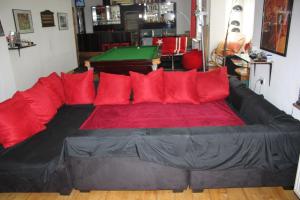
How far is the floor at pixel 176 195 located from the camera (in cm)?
227

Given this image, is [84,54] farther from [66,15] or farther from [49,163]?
[49,163]

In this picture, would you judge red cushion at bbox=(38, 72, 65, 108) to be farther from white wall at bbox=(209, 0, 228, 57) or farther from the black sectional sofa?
white wall at bbox=(209, 0, 228, 57)

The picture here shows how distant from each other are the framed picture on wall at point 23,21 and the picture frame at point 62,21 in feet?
5.12

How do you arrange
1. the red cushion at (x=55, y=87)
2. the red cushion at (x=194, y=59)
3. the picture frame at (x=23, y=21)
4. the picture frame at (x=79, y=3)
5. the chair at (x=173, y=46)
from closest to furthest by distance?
the red cushion at (x=55, y=87) < the picture frame at (x=23, y=21) < the red cushion at (x=194, y=59) < the chair at (x=173, y=46) < the picture frame at (x=79, y=3)

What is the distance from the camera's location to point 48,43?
6.30 m

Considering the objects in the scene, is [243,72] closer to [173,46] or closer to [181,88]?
[181,88]

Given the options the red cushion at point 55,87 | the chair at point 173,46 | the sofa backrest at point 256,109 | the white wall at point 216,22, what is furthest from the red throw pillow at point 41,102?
the white wall at point 216,22

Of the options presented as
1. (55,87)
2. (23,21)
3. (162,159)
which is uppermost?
(23,21)

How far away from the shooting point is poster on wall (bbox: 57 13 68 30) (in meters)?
7.00

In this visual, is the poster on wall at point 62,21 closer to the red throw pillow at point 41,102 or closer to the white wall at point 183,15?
the white wall at point 183,15

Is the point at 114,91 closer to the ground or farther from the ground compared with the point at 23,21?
closer to the ground

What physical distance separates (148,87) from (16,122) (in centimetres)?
163

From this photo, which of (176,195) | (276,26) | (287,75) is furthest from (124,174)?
(276,26)

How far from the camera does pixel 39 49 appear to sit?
583 cm
